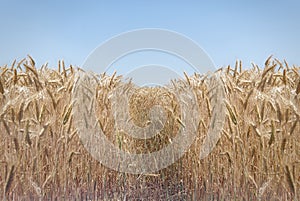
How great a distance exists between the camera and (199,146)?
220 centimetres

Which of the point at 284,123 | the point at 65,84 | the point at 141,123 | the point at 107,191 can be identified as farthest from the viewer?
the point at 141,123

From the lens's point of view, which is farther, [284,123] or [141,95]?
[141,95]

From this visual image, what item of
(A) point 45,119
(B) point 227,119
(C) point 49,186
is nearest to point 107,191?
(C) point 49,186

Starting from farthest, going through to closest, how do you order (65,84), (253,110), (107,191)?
1. (107,191)
2. (65,84)
3. (253,110)

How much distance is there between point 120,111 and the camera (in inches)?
110

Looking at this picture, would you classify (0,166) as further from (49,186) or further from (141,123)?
(141,123)

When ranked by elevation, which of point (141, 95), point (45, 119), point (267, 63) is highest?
point (141, 95)

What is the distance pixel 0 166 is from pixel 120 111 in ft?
3.54

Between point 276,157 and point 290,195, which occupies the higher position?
point 276,157

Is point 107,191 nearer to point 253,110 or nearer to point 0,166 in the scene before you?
point 0,166

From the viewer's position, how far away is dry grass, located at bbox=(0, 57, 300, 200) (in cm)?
177

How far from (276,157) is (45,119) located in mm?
1383

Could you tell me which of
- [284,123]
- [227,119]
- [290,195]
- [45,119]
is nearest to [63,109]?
[45,119]

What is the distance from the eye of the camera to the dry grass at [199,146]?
1.77 metres
